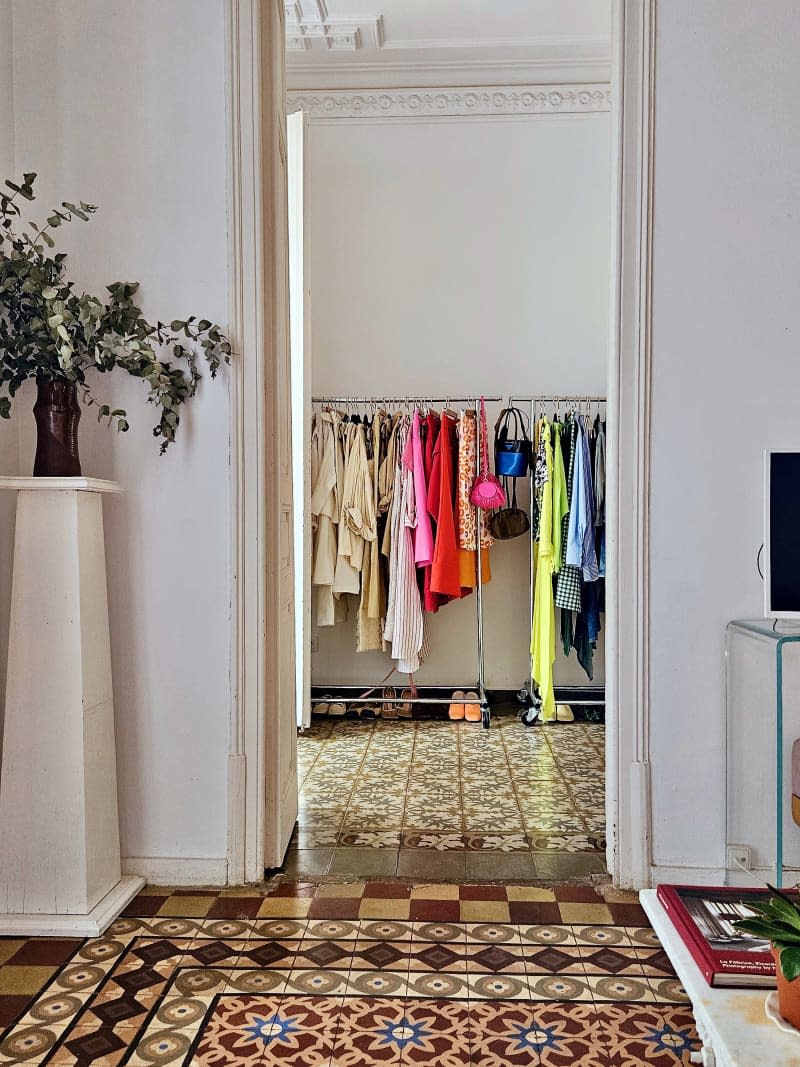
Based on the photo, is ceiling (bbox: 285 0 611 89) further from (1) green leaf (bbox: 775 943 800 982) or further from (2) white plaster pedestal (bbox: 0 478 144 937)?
(1) green leaf (bbox: 775 943 800 982)

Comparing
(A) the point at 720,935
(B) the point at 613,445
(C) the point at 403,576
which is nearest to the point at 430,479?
(C) the point at 403,576

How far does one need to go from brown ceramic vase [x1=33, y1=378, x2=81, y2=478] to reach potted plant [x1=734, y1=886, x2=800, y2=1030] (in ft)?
6.44

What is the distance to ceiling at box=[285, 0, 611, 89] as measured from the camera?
177 inches

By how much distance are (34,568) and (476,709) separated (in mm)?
3053

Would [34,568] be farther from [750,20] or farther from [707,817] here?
[750,20]

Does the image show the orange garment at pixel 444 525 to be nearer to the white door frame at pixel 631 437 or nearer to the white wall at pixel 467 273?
the white wall at pixel 467 273

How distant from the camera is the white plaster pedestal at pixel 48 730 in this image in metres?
2.39

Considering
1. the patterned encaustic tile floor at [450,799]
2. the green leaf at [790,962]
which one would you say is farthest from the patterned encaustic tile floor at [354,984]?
the green leaf at [790,962]

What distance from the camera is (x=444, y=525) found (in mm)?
4598

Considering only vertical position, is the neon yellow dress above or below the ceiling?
below

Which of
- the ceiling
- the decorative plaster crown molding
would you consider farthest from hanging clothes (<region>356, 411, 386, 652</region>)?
the ceiling

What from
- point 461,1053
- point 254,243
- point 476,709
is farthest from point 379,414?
point 461,1053

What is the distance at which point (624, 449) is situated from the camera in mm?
2656

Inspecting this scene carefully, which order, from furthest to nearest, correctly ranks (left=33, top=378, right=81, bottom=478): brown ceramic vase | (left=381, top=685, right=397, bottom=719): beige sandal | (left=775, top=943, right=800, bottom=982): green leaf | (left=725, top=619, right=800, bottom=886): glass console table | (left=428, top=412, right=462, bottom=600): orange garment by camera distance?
(left=381, top=685, right=397, bottom=719): beige sandal, (left=428, top=412, right=462, bottom=600): orange garment, (left=33, top=378, right=81, bottom=478): brown ceramic vase, (left=725, top=619, right=800, bottom=886): glass console table, (left=775, top=943, right=800, bottom=982): green leaf
